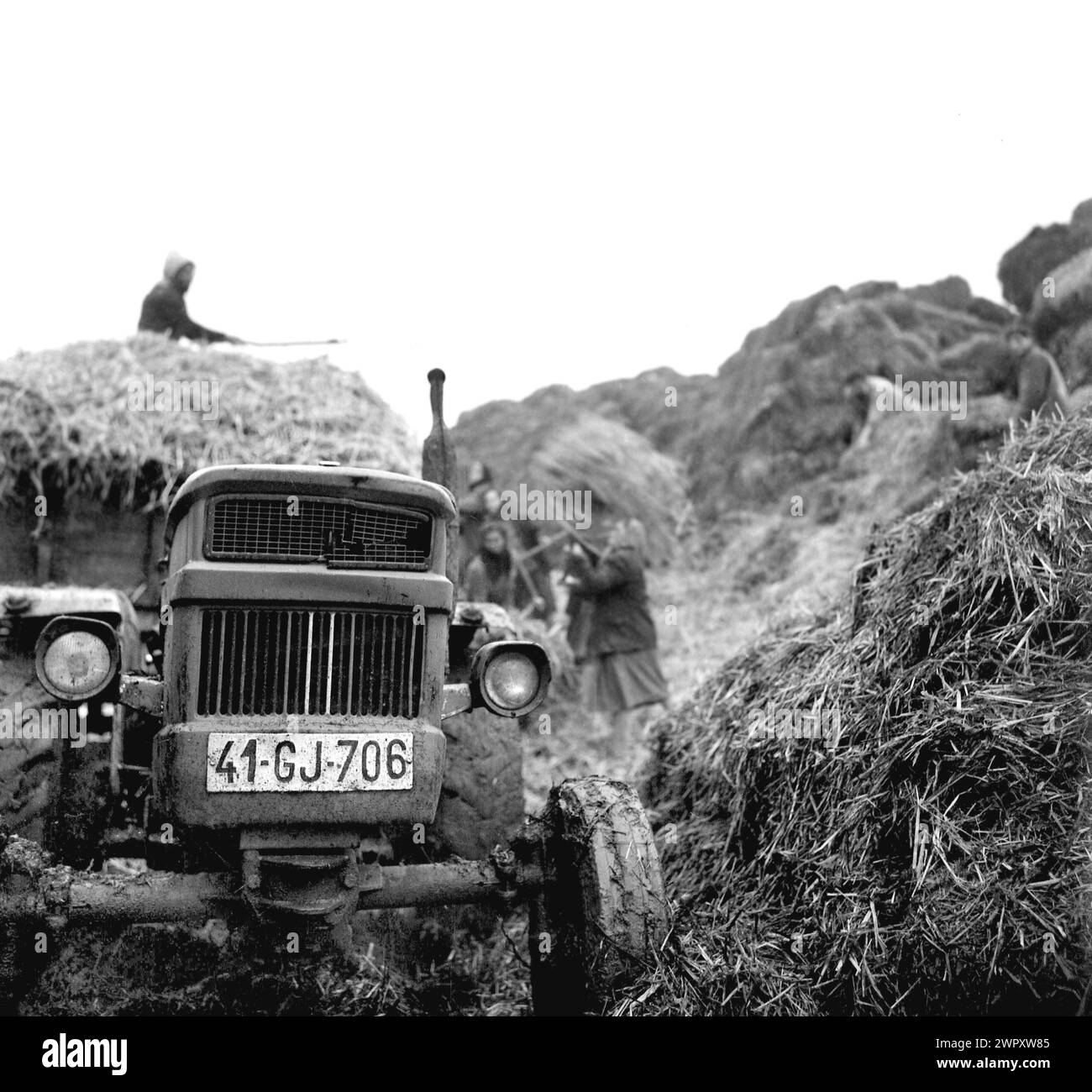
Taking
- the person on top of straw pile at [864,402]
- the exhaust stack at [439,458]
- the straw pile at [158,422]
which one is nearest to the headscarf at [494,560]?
the straw pile at [158,422]

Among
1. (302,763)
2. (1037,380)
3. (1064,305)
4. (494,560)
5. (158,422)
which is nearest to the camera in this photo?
(302,763)

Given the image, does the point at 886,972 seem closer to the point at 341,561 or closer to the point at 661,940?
the point at 661,940

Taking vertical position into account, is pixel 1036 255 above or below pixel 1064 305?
above

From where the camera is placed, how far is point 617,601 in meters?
9.23

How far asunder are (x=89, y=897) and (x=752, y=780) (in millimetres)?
2271

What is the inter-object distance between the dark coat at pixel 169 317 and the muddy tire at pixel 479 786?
425 centimetres

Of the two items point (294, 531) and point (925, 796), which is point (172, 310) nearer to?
point (294, 531)

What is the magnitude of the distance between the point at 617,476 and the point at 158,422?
523 inches
